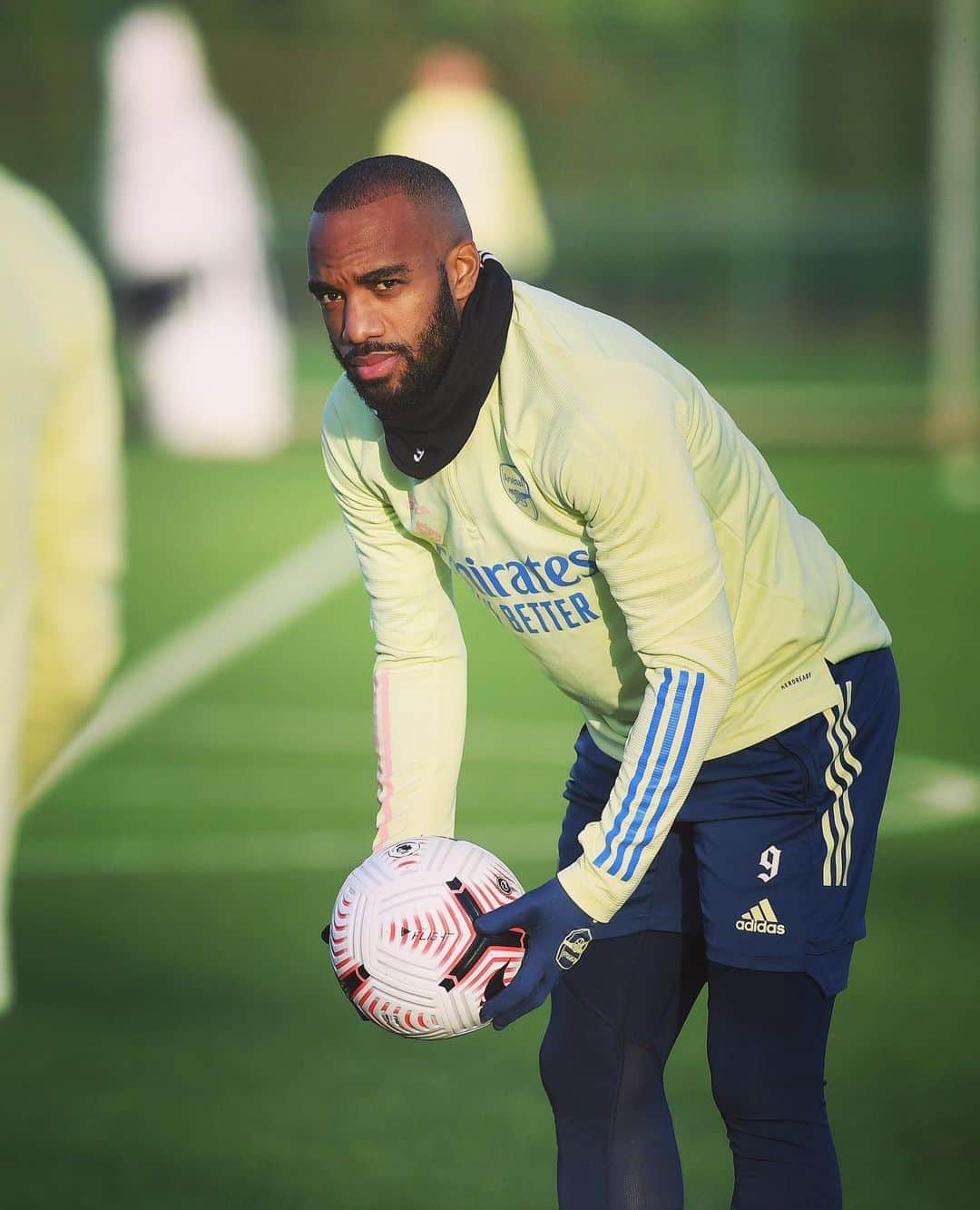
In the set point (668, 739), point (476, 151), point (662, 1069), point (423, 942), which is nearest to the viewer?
point (668, 739)

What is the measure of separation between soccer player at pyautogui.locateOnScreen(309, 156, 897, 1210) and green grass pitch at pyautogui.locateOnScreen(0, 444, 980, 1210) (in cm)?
105

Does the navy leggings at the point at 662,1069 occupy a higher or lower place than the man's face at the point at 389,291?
lower

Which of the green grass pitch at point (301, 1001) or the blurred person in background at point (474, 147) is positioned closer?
the green grass pitch at point (301, 1001)

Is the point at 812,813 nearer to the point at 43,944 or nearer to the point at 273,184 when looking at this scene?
the point at 43,944

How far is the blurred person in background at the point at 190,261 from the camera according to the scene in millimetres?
20312

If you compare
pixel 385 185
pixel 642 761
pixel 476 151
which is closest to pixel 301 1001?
pixel 642 761

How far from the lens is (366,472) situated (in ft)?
13.1

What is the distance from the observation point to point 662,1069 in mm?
4109

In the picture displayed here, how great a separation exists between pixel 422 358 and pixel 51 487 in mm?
645

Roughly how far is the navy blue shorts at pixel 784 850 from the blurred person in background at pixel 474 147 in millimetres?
20548

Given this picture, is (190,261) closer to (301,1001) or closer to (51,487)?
(301,1001)

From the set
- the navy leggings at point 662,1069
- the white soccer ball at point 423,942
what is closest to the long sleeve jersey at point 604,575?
the white soccer ball at point 423,942

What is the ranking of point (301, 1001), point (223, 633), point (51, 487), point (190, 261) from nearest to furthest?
point (51, 487) → point (301, 1001) → point (223, 633) → point (190, 261)

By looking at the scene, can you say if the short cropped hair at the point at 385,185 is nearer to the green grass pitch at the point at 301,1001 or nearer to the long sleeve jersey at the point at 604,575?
the long sleeve jersey at the point at 604,575
